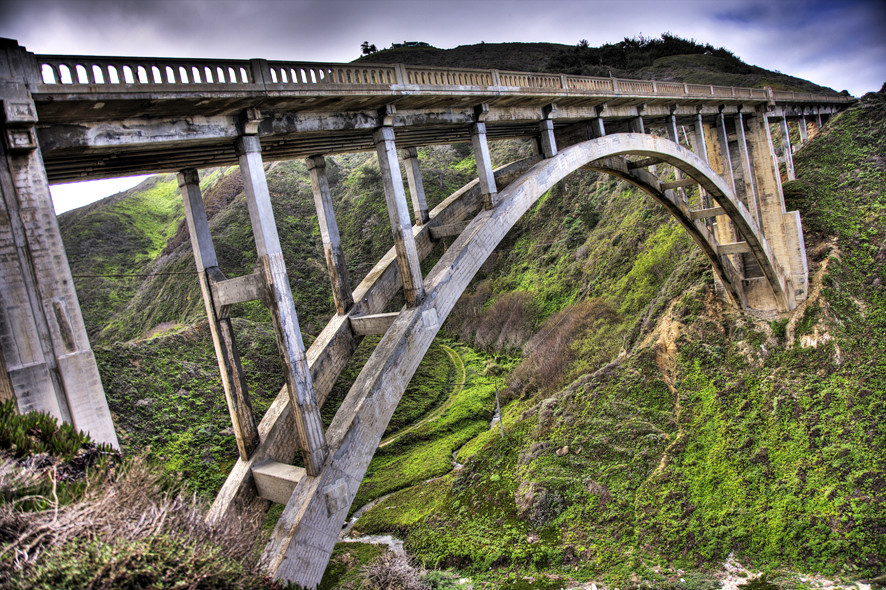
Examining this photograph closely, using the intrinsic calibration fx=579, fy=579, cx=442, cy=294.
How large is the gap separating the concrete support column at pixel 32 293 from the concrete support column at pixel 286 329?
1.92m

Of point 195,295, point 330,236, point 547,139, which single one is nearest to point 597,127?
point 547,139

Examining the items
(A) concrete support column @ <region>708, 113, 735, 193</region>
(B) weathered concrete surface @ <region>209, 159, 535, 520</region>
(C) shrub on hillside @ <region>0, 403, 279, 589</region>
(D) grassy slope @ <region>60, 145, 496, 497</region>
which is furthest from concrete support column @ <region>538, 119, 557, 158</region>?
(A) concrete support column @ <region>708, 113, 735, 193</region>

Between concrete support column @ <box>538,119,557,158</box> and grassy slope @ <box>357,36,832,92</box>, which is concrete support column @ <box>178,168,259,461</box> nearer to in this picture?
concrete support column @ <box>538,119,557,158</box>

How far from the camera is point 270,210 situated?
22.2 ft

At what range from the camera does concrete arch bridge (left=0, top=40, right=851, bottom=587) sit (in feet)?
17.2

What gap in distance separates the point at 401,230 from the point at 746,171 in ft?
53.5

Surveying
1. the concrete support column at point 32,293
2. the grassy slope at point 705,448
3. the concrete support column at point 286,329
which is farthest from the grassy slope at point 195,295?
the grassy slope at point 705,448

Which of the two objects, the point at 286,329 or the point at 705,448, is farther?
the point at 705,448

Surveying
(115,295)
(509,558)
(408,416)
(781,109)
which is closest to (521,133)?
(509,558)

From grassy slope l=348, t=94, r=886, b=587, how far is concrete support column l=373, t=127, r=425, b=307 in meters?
8.82

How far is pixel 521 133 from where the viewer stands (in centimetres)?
1396

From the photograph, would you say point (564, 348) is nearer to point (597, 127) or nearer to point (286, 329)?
point (597, 127)

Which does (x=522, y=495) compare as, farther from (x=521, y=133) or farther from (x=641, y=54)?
(x=641, y=54)

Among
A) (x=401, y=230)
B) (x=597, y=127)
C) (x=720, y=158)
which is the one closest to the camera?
(x=401, y=230)
